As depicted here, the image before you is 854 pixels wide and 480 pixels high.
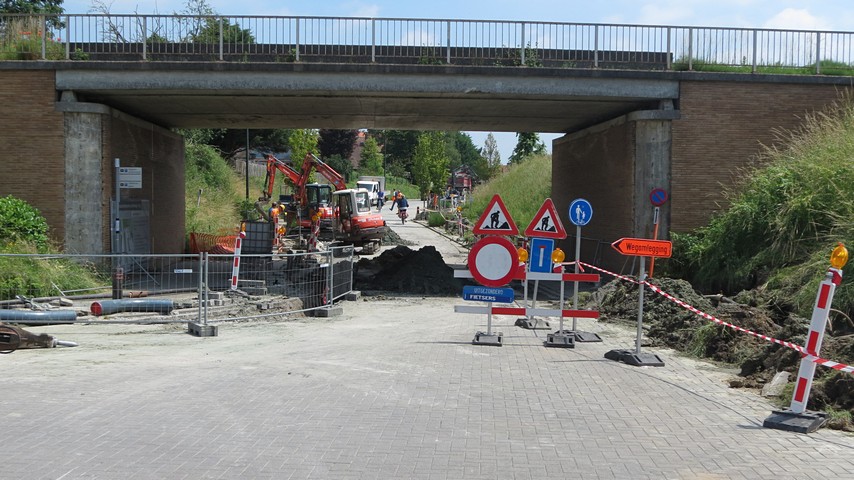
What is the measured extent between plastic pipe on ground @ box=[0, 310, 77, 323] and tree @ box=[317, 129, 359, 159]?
7642 centimetres

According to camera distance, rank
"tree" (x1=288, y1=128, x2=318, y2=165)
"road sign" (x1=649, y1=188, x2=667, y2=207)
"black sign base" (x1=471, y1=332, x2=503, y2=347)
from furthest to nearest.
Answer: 1. "tree" (x1=288, y1=128, x2=318, y2=165)
2. "road sign" (x1=649, y1=188, x2=667, y2=207)
3. "black sign base" (x1=471, y1=332, x2=503, y2=347)


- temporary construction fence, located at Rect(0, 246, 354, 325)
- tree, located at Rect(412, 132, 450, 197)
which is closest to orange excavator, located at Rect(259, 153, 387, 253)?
temporary construction fence, located at Rect(0, 246, 354, 325)

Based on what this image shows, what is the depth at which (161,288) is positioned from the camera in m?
16.5

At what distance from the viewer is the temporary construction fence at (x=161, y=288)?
535 inches

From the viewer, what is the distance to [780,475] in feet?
19.5

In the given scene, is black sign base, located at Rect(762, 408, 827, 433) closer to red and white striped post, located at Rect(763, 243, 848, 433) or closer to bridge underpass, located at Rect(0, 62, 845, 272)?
red and white striped post, located at Rect(763, 243, 848, 433)

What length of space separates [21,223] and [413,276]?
1011 cm

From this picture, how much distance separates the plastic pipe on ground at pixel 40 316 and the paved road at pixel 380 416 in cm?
154

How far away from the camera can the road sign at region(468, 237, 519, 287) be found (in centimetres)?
1149

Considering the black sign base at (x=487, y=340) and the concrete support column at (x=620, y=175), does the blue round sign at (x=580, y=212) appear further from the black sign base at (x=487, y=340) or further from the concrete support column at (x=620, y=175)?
the concrete support column at (x=620, y=175)

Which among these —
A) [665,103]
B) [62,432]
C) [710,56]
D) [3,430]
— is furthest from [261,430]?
[710,56]

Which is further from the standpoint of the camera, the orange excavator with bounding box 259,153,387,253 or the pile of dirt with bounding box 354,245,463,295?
the orange excavator with bounding box 259,153,387,253

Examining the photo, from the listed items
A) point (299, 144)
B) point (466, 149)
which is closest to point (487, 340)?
point (299, 144)

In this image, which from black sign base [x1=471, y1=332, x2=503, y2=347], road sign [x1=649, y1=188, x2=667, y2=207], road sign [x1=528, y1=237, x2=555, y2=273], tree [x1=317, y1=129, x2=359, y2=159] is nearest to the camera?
black sign base [x1=471, y1=332, x2=503, y2=347]
